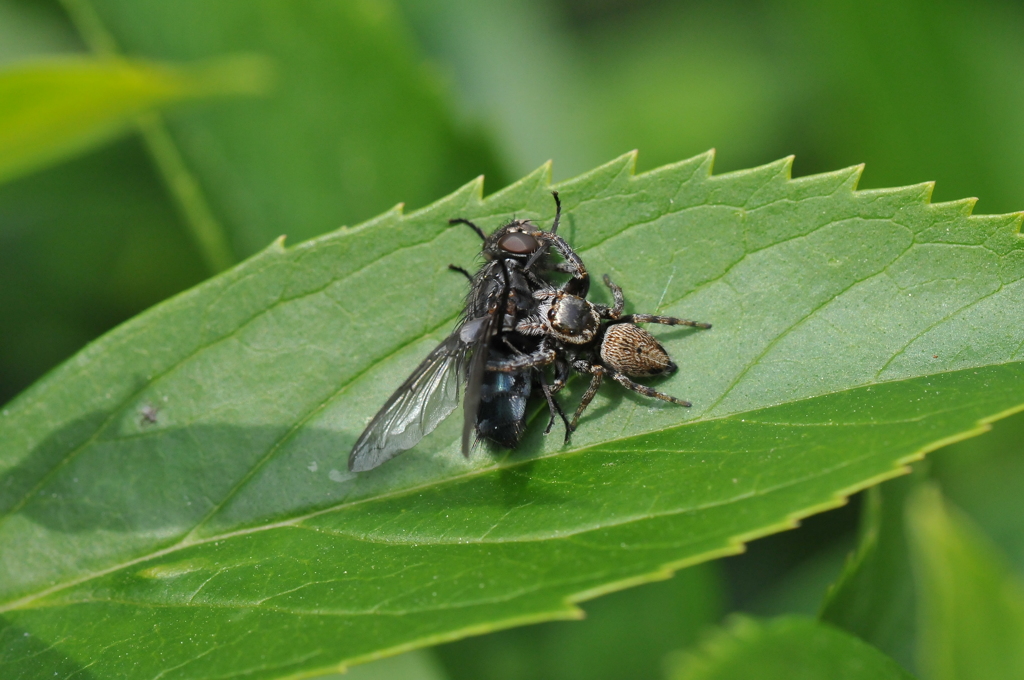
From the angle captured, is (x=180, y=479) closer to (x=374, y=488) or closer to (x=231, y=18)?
(x=374, y=488)

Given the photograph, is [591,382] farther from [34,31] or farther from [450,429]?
[34,31]

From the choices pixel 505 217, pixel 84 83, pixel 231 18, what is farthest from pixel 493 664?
pixel 231 18

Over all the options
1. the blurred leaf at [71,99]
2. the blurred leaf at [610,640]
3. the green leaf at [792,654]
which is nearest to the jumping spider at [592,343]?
the green leaf at [792,654]

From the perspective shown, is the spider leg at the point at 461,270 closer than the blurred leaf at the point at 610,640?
Yes

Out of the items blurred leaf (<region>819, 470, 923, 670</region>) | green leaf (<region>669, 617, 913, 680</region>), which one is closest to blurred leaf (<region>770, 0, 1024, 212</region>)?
blurred leaf (<region>819, 470, 923, 670</region>)

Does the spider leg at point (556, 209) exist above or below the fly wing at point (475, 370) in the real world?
above

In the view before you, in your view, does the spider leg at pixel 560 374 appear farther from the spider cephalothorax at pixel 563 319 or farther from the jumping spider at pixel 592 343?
the spider cephalothorax at pixel 563 319
